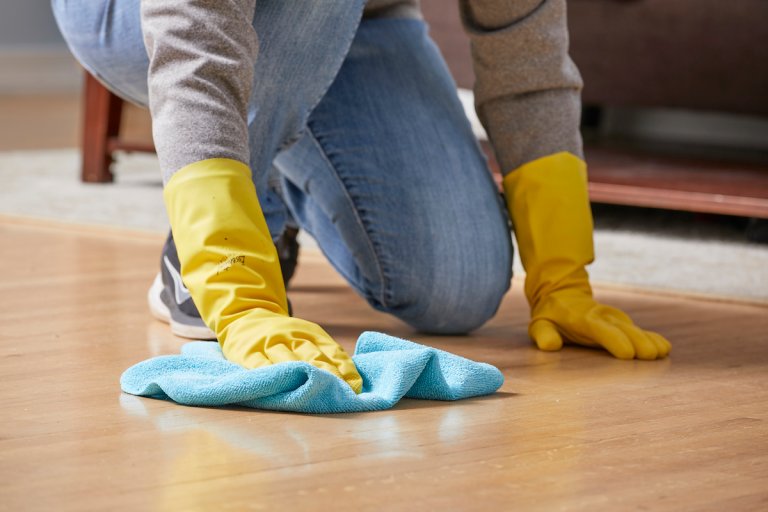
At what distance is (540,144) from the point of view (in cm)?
125

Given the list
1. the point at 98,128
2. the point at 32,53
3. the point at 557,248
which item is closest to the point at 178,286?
the point at 557,248

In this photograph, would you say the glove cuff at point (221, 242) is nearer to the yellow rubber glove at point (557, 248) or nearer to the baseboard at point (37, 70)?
the yellow rubber glove at point (557, 248)

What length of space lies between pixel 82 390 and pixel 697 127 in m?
2.18

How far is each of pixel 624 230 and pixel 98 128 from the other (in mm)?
1071

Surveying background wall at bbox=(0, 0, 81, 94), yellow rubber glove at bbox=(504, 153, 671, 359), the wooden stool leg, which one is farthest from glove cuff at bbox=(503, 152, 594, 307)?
background wall at bbox=(0, 0, 81, 94)

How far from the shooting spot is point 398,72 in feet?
4.45

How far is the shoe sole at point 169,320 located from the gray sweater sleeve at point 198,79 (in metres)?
0.22

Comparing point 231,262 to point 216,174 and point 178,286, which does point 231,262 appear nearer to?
point 216,174

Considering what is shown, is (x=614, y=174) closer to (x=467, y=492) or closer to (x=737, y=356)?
(x=737, y=356)

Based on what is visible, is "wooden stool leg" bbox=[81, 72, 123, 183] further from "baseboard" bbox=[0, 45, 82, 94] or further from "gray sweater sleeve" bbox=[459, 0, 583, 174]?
"baseboard" bbox=[0, 45, 82, 94]

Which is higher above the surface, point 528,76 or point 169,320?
point 528,76

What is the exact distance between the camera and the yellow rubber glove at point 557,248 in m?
1.20

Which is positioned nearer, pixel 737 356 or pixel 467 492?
pixel 467 492

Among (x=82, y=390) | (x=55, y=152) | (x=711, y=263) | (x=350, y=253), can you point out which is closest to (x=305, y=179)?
(x=350, y=253)
